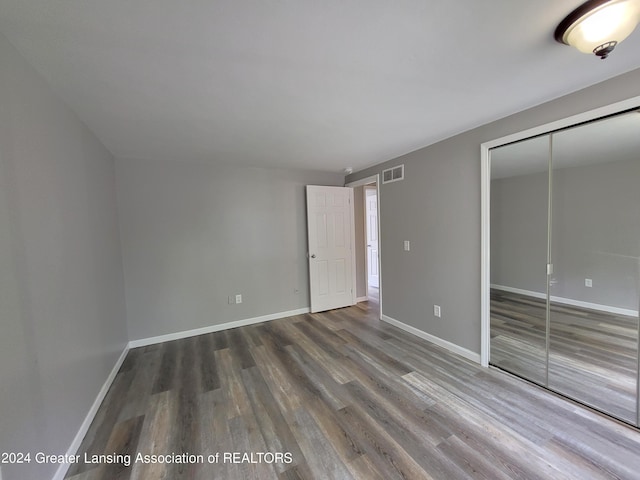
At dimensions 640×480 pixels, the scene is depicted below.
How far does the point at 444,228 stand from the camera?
2.82 meters

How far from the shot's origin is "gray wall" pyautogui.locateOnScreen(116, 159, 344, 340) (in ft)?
10.4

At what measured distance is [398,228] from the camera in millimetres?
3430

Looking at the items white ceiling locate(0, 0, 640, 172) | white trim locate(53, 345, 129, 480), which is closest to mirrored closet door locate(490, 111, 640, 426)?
white ceiling locate(0, 0, 640, 172)

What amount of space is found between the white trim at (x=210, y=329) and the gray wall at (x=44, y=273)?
1008 millimetres

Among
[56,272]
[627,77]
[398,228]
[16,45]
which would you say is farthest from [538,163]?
[56,272]

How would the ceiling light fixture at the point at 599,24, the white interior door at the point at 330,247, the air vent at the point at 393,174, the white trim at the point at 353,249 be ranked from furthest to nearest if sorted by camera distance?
the white trim at the point at 353,249, the white interior door at the point at 330,247, the air vent at the point at 393,174, the ceiling light fixture at the point at 599,24

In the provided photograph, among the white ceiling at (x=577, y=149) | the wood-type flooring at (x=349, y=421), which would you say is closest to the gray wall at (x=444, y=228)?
the white ceiling at (x=577, y=149)

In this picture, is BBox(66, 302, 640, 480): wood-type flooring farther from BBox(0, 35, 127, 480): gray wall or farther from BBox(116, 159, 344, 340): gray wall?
BBox(116, 159, 344, 340): gray wall

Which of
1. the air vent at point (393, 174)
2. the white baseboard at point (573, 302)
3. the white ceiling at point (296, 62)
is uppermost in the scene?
the white ceiling at point (296, 62)

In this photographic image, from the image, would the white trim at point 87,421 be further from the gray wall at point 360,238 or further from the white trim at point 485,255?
the gray wall at point 360,238

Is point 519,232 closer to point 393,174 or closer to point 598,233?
point 598,233

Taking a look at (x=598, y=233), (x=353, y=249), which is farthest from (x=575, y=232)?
(x=353, y=249)

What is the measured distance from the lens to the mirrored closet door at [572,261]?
1844 mm

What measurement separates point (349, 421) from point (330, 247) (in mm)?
2704
